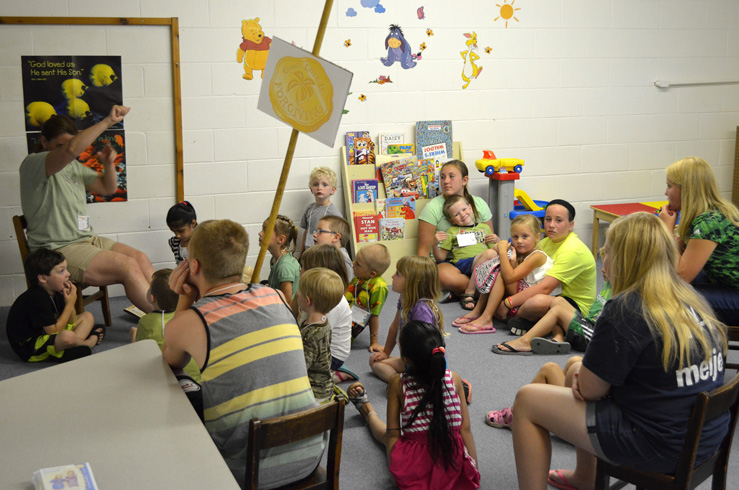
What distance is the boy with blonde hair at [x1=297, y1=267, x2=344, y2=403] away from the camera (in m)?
2.76

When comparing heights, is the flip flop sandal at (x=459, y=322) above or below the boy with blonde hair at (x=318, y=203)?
below

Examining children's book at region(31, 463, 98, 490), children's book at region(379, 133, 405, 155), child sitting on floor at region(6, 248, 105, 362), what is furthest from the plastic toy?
children's book at region(31, 463, 98, 490)

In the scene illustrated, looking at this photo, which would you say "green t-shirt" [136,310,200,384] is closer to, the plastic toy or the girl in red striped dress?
the girl in red striped dress

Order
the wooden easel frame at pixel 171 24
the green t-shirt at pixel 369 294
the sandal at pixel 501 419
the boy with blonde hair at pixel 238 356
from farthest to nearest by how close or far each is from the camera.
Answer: the wooden easel frame at pixel 171 24 → the green t-shirt at pixel 369 294 → the sandal at pixel 501 419 → the boy with blonde hair at pixel 238 356

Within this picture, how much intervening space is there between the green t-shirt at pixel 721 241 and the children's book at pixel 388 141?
8.76 feet

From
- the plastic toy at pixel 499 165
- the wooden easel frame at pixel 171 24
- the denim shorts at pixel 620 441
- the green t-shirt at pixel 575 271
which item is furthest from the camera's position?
the plastic toy at pixel 499 165

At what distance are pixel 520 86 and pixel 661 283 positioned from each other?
391 cm

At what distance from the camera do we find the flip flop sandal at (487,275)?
4.37m

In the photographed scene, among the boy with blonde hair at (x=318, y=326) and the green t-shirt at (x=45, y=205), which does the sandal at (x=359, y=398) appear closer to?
the boy with blonde hair at (x=318, y=326)

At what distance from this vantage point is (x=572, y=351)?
394cm

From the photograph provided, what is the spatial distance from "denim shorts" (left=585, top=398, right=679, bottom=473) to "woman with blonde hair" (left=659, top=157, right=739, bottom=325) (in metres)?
1.24

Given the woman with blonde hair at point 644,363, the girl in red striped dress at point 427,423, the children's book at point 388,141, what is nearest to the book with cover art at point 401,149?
the children's book at point 388,141

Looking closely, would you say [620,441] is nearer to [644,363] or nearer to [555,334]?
[644,363]

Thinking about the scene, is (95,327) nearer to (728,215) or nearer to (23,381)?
(23,381)
